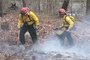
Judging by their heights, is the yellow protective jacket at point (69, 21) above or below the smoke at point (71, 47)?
above

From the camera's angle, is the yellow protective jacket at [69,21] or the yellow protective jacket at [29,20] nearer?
the yellow protective jacket at [69,21]

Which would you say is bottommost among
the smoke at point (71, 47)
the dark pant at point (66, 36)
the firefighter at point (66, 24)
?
the smoke at point (71, 47)

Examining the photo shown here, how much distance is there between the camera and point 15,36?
1756cm

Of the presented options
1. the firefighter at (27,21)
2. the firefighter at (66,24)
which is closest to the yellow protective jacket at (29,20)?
the firefighter at (27,21)

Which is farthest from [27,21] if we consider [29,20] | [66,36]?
[66,36]

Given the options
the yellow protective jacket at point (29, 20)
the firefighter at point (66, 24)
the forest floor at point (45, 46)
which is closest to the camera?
the forest floor at point (45, 46)

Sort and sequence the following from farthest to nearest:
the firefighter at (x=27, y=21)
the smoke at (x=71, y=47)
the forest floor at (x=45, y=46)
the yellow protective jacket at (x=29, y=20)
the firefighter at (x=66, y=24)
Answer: the smoke at (x=71, y=47), the yellow protective jacket at (x=29, y=20), the firefighter at (x=27, y=21), the firefighter at (x=66, y=24), the forest floor at (x=45, y=46)

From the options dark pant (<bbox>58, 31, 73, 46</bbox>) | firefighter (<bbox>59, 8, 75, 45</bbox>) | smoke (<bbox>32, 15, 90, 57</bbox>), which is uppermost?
firefighter (<bbox>59, 8, 75, 45</bbox>)

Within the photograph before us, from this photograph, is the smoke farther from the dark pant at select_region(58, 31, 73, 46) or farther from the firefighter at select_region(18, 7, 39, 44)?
the firefighter at select_region(18, 7, 39, 44)

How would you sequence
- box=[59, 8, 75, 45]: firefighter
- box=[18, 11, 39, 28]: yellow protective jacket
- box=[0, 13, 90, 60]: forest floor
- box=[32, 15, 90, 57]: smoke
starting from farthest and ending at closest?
box=[32, 15, 90, 57]: smoke
box=[18, 11, 39, 28]: yellow protective jacket
box=[59, 8, 75, 45]: firefighter
box=[0, 13, 90, 60]: forest floor

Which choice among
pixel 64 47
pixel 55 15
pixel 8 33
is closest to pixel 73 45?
pixel 64 47

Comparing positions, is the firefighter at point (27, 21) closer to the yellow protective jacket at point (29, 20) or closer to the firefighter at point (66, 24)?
the yellow protective jacket at point (29, 20)

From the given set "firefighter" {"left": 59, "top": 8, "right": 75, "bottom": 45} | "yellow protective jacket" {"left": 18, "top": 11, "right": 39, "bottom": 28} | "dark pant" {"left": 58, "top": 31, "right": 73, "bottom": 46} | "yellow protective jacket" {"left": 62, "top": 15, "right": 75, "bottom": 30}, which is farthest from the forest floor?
"yellow protective jacket" {"left": 18, "top": 11, "right": 39, "bottom": 28}

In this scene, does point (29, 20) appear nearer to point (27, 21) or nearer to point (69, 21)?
point (27, 21)
